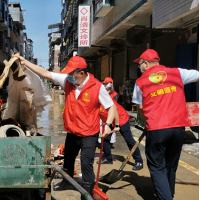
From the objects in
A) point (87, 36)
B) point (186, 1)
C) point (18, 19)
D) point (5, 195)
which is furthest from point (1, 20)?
point (5, 195)

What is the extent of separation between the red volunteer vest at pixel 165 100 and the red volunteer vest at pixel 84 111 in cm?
69

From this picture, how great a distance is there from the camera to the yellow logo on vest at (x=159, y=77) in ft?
9.47

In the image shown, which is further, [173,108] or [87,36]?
[87,36]

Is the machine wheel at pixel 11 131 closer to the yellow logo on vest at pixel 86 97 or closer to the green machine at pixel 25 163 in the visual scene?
the green machine at pixel 25 163

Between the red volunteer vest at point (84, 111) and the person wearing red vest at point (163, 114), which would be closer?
the person wearing red vest at point (163, 114)

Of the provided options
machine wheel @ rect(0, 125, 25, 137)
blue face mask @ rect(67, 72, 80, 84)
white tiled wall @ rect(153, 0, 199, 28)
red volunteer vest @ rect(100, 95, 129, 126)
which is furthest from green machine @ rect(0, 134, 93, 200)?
white tiled wall @ rect(153, 0, 199, 28)

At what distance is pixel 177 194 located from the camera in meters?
3.62

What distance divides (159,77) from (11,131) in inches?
76.8

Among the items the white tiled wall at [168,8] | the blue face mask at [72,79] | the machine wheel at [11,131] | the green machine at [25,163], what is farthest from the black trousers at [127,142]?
the white tiled wall at [168,8]

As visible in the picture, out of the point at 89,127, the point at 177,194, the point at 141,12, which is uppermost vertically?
the point at 141,12

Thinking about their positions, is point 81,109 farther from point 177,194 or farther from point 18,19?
point 18,19

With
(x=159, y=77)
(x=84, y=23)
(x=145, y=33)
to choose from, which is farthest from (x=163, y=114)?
(x=84, y=23)

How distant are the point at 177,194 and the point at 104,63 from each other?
17697 millimetres

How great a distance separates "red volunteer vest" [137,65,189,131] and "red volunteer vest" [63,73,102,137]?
2.26 feet
